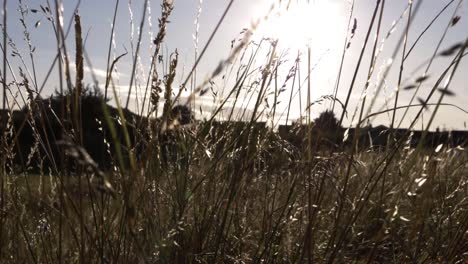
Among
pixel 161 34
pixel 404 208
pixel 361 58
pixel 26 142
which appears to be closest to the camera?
pixel 161 34

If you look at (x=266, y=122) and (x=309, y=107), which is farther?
(x=266, y=122)

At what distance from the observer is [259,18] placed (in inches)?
34.0

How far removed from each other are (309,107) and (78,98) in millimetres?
822

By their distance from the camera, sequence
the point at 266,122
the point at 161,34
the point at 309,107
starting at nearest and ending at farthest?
the point at 161,34 → the point at 309,107 → the point at 266,122

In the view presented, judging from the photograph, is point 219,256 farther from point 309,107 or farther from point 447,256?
point 447,256

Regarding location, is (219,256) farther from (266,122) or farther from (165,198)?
(266,122)

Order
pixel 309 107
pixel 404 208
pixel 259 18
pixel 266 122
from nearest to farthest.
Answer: pixel 259 18 < pixel 309 107 < pixel 266 122 < pixel 404 208

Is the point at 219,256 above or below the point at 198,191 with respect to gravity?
below

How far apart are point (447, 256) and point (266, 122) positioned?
82 centimetres

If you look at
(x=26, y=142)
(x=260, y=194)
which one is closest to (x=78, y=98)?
(x=260, y=194)

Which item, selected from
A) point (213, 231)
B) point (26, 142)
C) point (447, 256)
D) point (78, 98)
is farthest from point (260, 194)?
point (26, 142)

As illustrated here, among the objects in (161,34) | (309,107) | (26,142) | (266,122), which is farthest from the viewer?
(26,142)

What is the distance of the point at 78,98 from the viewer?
49.5 inches

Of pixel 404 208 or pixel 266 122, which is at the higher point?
pixel 266 122
